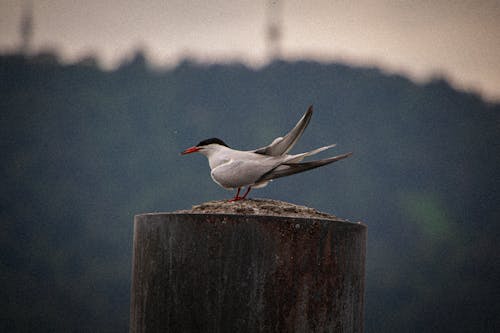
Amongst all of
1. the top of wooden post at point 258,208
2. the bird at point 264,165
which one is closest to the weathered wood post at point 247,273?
the top of wooden post at point 258,208

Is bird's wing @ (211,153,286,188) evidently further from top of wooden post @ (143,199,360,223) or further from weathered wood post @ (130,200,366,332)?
weathered wood post @ (130,200,366,332)

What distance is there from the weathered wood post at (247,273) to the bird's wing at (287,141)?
937 millimetres

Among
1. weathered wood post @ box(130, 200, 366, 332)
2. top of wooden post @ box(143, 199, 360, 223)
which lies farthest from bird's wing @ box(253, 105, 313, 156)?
weathered wood post @ box(130, 200, 366, 332)

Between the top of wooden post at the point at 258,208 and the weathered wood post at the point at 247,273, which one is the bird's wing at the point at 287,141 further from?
the weathered wood post at the point at 247,273

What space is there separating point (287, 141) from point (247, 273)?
1348 mm

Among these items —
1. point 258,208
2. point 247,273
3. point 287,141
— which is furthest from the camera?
point 287,141

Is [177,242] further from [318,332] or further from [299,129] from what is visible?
[299,129]

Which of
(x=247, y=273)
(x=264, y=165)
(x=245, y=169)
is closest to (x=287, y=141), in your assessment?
(x=264, y=165)

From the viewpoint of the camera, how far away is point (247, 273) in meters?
3.45

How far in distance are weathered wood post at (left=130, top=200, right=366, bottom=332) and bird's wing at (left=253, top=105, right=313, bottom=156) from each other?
36.9 inches

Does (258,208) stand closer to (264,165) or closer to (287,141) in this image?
(264,165)

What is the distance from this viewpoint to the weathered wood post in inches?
136

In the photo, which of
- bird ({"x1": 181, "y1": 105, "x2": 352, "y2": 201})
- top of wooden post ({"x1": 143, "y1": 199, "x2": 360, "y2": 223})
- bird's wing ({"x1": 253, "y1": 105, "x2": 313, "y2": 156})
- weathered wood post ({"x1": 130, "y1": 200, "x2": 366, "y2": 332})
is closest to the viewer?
weathered wood post ({"x1": 130, "y1": 200, "x2": 366, "y2": 332})

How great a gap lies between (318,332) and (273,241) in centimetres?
68
